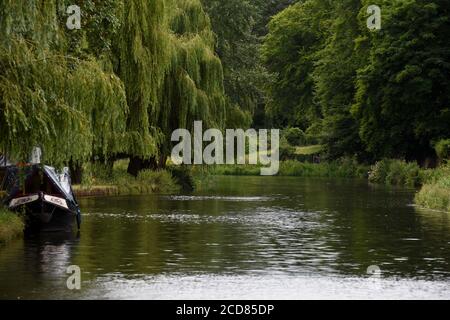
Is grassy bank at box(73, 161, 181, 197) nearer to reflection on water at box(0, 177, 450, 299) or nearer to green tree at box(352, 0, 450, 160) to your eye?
reflection on water at box(0, 177, 450, 299)

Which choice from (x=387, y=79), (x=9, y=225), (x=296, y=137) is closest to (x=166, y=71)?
(x=387, y=79)

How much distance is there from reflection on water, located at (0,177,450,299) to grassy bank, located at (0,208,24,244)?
0.54 m

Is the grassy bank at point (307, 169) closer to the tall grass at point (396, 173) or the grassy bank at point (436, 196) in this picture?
the tall grass at point (396, 173)

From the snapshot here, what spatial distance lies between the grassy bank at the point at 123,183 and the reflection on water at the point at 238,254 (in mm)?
6378

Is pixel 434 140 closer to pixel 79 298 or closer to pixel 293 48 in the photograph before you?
pixel 293 48

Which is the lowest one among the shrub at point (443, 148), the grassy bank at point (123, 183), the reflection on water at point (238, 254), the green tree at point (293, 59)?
the reflection on water at point (238, 254)

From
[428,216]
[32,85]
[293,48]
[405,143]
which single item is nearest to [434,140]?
[405,143]

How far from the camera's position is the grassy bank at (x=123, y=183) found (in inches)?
1778

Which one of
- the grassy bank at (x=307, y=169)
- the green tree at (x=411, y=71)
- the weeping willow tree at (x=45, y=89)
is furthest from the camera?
the grassy bank at (x=307, y=169)

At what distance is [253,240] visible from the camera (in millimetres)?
25516

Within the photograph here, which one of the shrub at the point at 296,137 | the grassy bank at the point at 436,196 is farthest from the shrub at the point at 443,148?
the shrub at the point at 296,137

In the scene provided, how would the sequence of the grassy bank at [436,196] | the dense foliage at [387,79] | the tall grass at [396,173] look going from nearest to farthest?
the grassy bank at [436,196], the dense foliage at [387,79], the tall grass at [396,173]

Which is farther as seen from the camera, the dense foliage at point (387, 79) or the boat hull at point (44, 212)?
the dense foliage at point (387, 79)

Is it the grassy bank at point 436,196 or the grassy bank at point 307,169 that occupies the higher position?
the grassy bank at point 307,169
